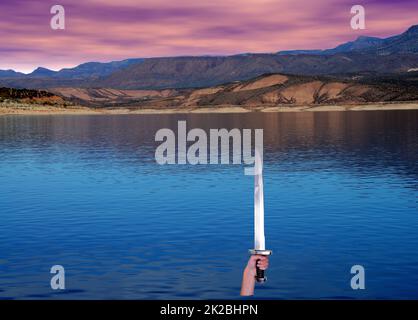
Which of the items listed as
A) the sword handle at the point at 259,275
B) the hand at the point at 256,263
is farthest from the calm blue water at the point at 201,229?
→ the hand at the point at 256,263

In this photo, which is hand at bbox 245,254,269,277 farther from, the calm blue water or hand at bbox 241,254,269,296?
the calm blue water

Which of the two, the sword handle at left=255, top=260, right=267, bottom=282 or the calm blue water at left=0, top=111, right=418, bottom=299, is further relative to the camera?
the calm blue water at left=0, top=111, right=418, bottom=299

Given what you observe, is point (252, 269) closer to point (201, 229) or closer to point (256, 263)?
point (256, 263)

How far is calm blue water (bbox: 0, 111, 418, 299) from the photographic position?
29.1 m

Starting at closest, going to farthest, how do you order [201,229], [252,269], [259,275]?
[252,269]
[259,275]
[201,229]

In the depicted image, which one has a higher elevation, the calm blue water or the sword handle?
the sword handle

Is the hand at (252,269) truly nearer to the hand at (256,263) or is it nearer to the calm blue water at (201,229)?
the hand at (256,263)

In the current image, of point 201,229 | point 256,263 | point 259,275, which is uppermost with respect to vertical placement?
point 256,263

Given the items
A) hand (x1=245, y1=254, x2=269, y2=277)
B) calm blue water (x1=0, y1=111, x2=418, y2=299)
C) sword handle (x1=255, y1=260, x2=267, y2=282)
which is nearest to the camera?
hand (x1=245, y1=254, x2=269, y2=277)

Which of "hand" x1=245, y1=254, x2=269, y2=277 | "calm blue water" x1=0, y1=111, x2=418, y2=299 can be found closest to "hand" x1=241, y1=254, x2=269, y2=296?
"hand" x1=245, y1=254, x2=269, y2=277

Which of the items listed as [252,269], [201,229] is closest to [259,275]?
[252,269]

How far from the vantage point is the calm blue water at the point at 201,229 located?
2908cm

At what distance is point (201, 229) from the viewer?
41625 mm
